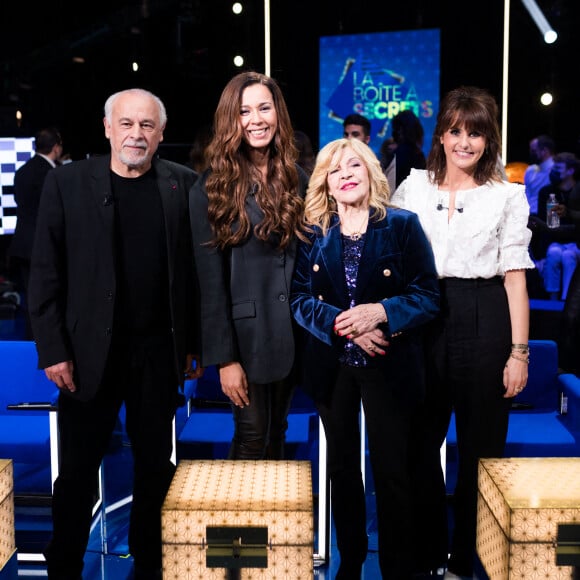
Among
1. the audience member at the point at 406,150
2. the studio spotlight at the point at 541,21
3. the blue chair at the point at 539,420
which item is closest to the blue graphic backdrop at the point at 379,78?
the studio spotlight at the point at 541,21

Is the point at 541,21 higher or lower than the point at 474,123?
higher

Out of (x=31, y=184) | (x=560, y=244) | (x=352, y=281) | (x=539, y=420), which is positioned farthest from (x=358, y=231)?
(x=560, y=244)

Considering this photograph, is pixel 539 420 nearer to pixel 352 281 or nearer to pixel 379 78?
pixel 352 281

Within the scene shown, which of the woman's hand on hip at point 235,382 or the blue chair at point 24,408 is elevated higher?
the woman's hand on hip at point 235,382

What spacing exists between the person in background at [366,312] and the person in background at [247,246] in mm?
74

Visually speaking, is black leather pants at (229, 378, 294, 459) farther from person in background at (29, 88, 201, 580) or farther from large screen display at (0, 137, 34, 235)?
large screen display at (0, 137, 34, 235)

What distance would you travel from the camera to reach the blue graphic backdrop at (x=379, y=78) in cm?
891

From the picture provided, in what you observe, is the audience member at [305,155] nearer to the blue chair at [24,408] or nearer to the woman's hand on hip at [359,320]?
the blue chair at [24,408]

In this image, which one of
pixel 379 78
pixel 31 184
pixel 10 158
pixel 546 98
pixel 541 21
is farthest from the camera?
pixel 379 78

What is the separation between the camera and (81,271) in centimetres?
247

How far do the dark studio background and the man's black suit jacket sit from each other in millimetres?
6175

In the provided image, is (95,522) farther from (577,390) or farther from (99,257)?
(577,390)

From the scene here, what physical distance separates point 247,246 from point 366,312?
43cm

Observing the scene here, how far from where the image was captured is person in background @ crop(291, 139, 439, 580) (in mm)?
2350
